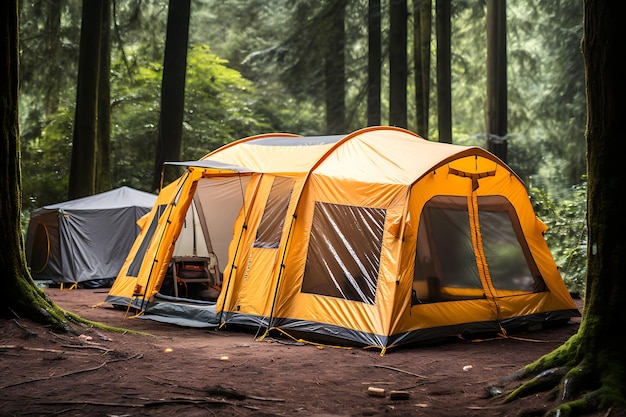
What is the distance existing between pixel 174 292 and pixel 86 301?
1.92 metres

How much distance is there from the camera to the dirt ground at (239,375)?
4727mm

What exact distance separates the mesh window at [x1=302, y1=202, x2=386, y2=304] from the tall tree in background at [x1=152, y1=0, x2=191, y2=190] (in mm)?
5959

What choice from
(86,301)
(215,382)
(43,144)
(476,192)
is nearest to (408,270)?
(476,192)

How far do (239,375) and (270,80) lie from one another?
17.1 m

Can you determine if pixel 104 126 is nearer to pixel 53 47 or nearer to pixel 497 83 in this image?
pixel 53 47

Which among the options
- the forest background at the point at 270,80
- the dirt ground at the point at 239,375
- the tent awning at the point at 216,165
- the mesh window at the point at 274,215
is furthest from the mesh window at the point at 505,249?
the forest background at the point at 270,80

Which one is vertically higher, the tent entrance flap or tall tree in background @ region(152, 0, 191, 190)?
tall tree in background @ region(152, 0, 191, 190)

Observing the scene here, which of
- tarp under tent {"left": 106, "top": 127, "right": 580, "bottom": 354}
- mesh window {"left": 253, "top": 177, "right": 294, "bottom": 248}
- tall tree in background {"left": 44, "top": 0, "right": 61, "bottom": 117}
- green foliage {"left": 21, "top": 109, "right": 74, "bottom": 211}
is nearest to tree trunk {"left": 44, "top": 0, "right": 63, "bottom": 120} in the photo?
tall tree in background {"left": 44, "top": 0, "right": 61, "bottom": 117}

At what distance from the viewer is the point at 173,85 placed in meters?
13.5

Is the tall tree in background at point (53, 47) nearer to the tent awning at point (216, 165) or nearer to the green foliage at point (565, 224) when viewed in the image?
the tent awning at point (216, 165)

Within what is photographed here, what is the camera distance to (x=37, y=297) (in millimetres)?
6648

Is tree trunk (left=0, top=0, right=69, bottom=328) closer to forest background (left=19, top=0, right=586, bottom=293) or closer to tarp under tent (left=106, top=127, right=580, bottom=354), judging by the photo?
tarp under tent (left=106, top=127, right=580, bottom=354)

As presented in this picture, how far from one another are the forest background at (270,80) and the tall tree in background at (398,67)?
1.16 meters

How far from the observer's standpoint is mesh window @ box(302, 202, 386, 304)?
7625 millimetres
